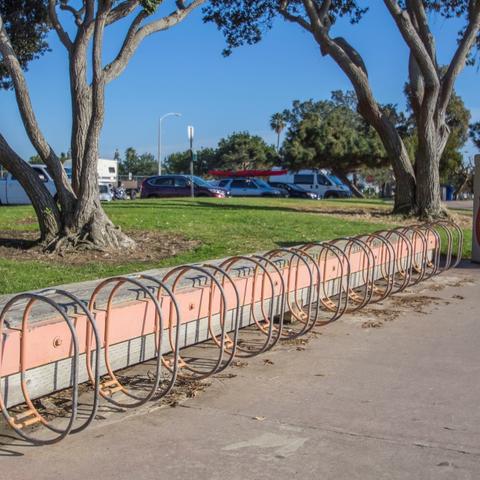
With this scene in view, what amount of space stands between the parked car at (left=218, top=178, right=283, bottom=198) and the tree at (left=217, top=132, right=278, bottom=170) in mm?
46609

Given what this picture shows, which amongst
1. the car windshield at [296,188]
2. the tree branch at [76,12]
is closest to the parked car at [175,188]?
the car windshield at [296,188]

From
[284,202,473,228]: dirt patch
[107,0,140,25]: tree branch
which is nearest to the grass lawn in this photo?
[284,202,473,228]: dirt patch

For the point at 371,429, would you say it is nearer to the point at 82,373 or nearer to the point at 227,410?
the point at 227,410

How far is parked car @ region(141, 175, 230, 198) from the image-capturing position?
33.6 meters

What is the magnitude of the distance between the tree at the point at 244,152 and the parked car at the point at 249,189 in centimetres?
4661

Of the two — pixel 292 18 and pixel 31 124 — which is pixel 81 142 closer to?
pixel 31 124

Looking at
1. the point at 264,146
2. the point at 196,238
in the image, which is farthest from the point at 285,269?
the point at 264,146

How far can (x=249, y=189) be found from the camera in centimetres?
4134

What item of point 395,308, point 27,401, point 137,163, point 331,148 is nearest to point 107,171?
point 331,148

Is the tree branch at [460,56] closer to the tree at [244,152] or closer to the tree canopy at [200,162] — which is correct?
the tree at [244,152]

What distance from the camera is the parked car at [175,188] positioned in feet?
110

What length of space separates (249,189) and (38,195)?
31.2 m

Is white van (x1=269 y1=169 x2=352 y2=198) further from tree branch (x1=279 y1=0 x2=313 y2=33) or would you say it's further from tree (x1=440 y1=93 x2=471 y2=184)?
tree branch (x1=279 y1=0 x2=313 y2=33)

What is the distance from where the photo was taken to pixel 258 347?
6637 millimetres
